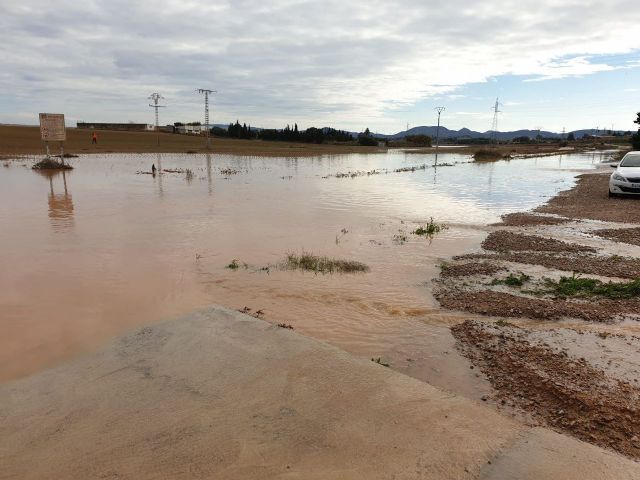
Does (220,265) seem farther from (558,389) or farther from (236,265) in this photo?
(558,389)

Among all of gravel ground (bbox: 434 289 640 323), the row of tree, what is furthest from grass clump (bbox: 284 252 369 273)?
the row of tree

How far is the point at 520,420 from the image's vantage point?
359 centimetres

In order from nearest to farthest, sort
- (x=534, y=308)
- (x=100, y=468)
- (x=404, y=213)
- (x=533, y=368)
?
(x=100, y=468) → (x=533, y=368) → (x=534, y=308) → (x=404, y=213)

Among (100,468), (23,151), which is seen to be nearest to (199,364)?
(100,468)

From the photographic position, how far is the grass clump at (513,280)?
717cm

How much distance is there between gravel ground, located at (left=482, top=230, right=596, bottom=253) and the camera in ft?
30.9

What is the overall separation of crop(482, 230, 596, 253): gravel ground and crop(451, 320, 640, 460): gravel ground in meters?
4.72

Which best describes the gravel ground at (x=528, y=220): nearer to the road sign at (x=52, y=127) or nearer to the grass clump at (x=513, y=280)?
the grass clump at (x=513, y=280)

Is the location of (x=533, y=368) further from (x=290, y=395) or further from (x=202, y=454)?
(x=202, y=454)

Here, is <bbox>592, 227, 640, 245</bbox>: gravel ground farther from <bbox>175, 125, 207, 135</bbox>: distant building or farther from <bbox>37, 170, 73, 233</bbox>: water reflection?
<bbox>175, 125, 207, 135</bbox>: distant building

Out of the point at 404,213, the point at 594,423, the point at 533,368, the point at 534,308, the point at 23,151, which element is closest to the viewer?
the point at 594,423

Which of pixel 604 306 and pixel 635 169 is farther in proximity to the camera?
pixel 635 169

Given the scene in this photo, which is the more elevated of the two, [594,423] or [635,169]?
[635,169]

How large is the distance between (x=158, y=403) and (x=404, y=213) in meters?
12.8
